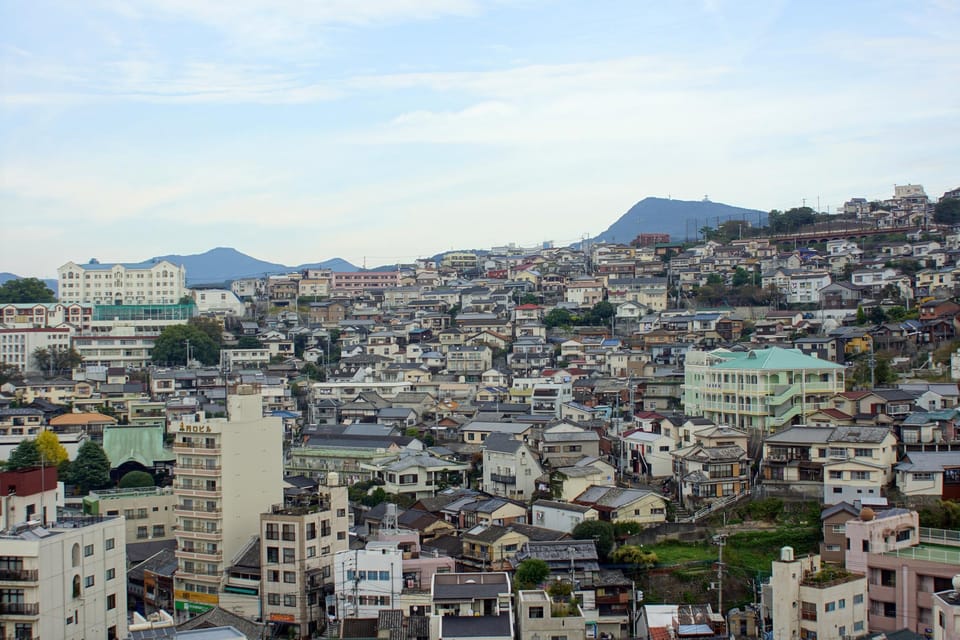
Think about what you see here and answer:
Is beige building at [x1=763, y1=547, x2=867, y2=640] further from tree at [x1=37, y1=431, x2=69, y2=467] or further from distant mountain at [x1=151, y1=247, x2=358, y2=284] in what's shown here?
distant mountain at [x1=151, y1=247, x2=358, y2=284]

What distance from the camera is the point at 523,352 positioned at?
126 ft

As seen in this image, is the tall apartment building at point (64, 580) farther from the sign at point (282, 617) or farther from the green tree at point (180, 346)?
the green tree at point (180, 346)

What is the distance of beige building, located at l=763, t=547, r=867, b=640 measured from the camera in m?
15.4

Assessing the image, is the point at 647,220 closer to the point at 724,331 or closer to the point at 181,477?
the point at 724,331

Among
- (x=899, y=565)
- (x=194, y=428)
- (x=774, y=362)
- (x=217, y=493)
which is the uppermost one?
(x=774, y=362)

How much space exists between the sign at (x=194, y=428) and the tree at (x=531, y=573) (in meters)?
6.90

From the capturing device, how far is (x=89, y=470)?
27.1 m

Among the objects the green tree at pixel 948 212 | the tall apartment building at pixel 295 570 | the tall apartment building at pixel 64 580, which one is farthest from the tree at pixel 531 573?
the green tree at pixel 948 212

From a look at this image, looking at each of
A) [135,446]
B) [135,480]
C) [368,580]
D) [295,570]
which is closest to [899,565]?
[368,580]

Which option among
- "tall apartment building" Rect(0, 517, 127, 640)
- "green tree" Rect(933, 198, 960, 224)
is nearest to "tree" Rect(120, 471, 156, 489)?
"tall apartment building" Rect(0, 517, 127, 640)

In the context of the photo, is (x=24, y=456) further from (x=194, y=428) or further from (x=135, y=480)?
(x=194, y=428)

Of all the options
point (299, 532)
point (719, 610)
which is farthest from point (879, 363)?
point (299, 532)

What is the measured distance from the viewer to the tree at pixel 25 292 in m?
46.8

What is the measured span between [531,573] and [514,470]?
6.55 metres
